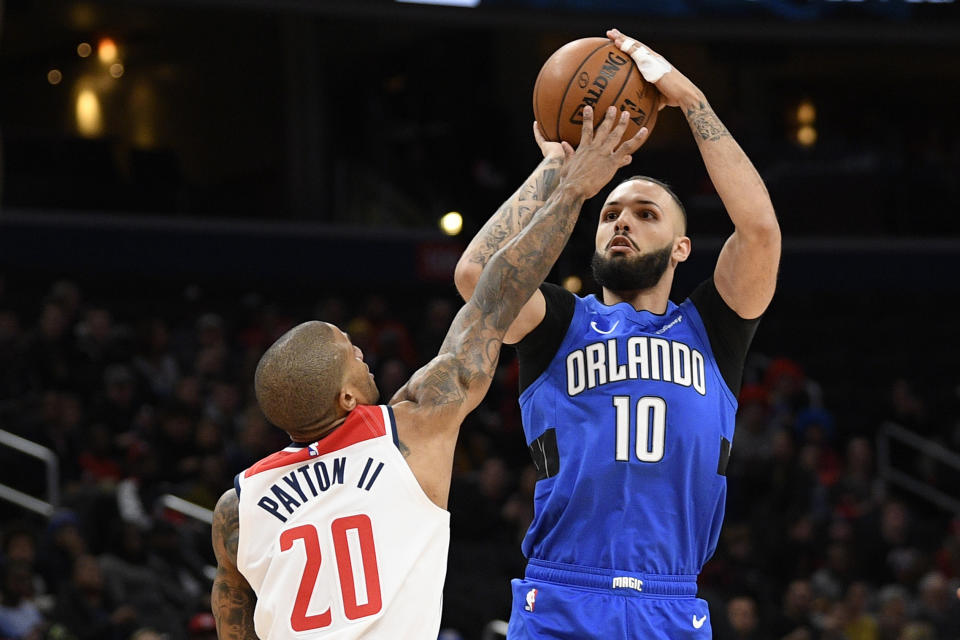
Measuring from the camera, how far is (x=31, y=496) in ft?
34.4

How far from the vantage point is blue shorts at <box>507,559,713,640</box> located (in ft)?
13.2

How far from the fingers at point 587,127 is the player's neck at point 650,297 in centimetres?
56

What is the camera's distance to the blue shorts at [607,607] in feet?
13.2

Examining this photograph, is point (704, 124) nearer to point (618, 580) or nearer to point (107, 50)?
point (618, 580)

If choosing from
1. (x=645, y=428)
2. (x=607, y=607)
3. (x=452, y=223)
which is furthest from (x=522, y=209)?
(x=452, y=223)

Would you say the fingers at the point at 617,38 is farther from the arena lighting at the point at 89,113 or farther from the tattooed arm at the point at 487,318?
the arena lighting at the point at 89,113

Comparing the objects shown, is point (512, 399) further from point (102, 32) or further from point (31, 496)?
point (102, 32)

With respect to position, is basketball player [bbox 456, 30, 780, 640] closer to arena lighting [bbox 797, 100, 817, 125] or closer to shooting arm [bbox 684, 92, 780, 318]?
shooting arm [bbox 684, 92, 780, 318]

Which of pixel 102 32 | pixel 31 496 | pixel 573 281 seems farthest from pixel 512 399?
pixel 102 32

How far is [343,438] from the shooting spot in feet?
11.7

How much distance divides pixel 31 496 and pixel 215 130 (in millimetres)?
9019

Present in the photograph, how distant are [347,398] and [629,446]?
997 mm

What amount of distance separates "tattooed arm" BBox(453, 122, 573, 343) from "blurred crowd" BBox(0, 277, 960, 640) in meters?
4.45

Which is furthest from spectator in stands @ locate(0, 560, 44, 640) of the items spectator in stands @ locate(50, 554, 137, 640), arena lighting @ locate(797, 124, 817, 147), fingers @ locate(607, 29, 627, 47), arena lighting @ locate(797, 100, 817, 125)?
arena lighting @ locate(797, 100, 817, 125)
